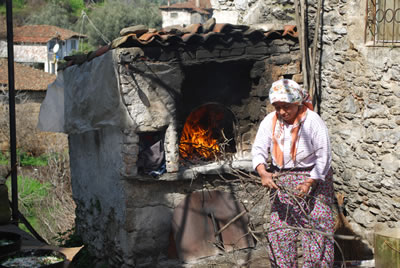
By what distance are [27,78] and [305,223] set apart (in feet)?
71.1

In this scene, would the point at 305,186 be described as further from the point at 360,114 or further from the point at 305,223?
the point at 360,114

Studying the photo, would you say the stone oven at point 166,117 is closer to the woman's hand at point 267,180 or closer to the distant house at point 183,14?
the woman's hand at point 267,180

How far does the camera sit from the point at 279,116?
166 inches

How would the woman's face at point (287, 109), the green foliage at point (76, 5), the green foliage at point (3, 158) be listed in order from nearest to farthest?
the woman's face at point (287, 109) → the green foliage at point (3, 158) → the green foliage at point (76, 5)

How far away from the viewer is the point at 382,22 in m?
5.37

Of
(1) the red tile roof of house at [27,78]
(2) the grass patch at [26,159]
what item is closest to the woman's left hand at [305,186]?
(2) the grass patch at [26,159]

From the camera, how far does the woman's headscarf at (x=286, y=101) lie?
399cm

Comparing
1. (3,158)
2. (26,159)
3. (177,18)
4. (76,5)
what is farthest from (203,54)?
(76,5)

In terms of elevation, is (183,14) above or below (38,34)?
above

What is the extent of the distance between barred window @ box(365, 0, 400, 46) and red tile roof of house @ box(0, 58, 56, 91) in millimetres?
19335

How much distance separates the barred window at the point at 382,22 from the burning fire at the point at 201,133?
2090mm

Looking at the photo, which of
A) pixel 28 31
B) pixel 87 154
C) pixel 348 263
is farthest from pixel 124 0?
pixel 348 263

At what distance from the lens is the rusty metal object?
5965 millimetres

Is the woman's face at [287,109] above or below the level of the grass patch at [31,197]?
above
